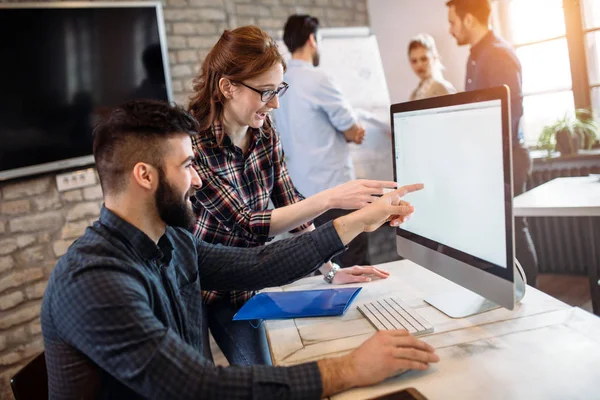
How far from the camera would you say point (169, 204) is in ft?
3.75

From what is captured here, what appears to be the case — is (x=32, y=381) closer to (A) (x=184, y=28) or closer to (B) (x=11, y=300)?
(B) (x=11, y=300)

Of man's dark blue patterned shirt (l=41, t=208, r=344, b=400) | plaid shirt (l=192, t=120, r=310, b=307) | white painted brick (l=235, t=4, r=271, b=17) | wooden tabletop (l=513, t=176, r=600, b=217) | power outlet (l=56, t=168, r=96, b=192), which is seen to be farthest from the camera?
white painted brick (l=235, t=4, r=271, b=17)

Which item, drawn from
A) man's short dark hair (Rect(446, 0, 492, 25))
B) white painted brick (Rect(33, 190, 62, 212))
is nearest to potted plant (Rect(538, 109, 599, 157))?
man's short dark hair (Rect(446, 0, 492, 25))

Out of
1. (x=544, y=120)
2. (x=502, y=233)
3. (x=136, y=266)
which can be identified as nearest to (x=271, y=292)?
(x=136, y=266)

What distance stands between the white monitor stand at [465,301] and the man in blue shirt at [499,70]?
1420 millimetres

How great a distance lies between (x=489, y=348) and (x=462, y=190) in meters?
0.33

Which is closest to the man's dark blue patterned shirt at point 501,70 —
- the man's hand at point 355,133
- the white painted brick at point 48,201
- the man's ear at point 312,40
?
the man's hand at point 355,133

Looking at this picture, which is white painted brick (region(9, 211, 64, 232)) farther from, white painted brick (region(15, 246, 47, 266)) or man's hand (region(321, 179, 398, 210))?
man's hand (region(321, 179, 398, 210))

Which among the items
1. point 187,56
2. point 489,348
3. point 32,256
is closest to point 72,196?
point 32,256

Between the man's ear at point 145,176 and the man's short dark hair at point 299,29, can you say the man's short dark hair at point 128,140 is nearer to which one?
the man's ear at point 145,176

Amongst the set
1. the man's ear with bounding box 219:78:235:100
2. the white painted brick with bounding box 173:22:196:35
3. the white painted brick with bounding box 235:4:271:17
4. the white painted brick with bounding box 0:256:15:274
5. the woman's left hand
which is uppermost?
the white painted brick with bounding box 235:4:271:17

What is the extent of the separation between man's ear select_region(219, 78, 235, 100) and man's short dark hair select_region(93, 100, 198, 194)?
0.51 m

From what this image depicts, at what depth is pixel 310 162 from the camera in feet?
10.1

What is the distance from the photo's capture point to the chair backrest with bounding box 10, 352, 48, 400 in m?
1.05
